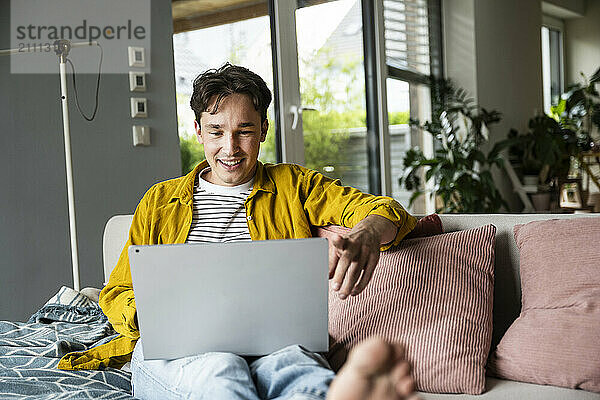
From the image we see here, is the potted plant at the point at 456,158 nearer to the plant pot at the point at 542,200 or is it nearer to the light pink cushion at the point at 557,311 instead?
the plant pot at the point at 542,200

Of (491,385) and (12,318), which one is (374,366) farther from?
(12,318)

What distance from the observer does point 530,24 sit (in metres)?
6.55

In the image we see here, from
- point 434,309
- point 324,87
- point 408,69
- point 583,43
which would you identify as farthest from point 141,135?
point 583,43

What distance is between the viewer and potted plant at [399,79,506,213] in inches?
→ 197

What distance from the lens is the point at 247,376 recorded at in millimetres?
1305

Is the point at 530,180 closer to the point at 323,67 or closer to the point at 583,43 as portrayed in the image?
the point at 323,67

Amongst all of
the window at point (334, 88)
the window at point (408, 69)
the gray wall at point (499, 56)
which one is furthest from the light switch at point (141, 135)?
the gray wall at point (499, 56)

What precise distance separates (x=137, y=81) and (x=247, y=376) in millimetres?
2319

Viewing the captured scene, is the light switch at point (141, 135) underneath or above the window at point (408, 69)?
underneath

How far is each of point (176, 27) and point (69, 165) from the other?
1240 mm

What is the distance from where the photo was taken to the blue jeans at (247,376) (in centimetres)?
125

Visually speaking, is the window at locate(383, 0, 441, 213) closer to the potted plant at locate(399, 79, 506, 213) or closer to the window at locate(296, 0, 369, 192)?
the potted plant at locate(399, 79, 506, 213)

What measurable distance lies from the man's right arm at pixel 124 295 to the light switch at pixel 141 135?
1.56 meters

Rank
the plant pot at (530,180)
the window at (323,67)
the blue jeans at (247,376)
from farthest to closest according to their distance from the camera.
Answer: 1. the plant pot at (530,180)
2. the window at (323,67)
3. the blue jeans at (247,376)
